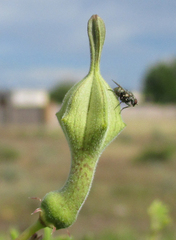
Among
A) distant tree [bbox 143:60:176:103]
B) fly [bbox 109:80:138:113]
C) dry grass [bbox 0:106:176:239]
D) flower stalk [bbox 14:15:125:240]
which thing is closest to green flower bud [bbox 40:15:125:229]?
flower stalk [bbox 14:15:125:240]

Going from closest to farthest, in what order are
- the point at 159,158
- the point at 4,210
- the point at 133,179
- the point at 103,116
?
the point at 103,116
the point at 4,210
the point at 133,179
the point at 159,158

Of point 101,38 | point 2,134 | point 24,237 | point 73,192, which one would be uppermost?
point 101,38

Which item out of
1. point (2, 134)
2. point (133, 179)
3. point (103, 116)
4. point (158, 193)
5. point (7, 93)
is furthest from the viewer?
point (7, 93)

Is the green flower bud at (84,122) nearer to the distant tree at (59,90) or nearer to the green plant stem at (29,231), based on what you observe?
the green plant stem at (29,231)

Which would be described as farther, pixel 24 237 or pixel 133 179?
pixel 133 179

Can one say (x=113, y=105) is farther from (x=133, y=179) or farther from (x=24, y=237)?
(x=133, y=179)

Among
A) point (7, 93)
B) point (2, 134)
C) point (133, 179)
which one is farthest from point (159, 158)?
point (7, 93)
